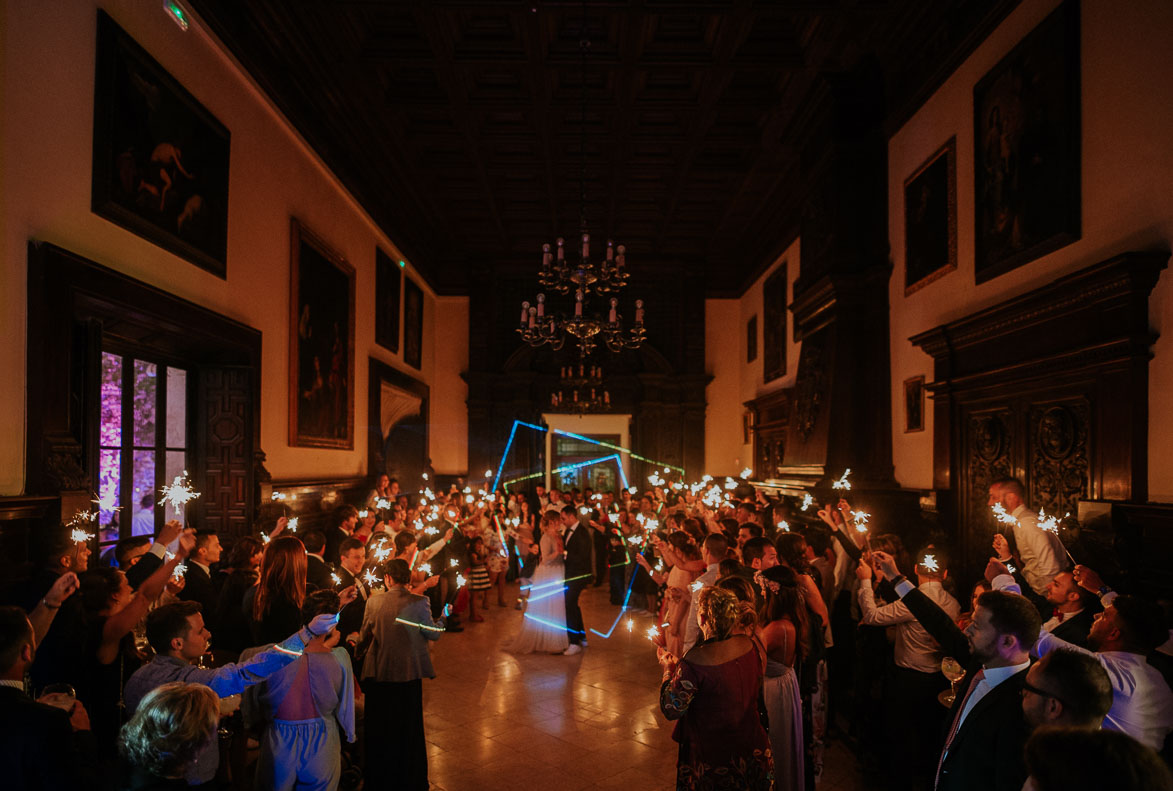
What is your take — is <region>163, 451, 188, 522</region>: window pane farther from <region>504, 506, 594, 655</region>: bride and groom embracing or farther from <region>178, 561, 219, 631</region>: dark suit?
<region>504, 506, 594, 655</region>: bride and groom embracing

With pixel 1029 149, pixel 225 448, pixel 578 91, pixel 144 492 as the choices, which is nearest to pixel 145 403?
pixel 144 492

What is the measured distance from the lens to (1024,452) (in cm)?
623

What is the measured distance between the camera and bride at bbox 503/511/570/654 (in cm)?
916

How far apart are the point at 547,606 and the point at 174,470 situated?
15.0ft

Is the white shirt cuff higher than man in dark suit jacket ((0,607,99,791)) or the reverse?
higher

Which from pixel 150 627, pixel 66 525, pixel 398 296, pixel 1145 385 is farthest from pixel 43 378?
pixel 398 296

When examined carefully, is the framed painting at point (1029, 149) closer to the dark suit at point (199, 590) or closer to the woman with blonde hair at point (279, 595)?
the woman with blonde hair at point (279, 595)

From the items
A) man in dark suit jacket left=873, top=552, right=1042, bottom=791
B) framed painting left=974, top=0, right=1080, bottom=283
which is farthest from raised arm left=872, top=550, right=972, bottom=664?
framed painting left=974, top=0, right=1080, bottom=283

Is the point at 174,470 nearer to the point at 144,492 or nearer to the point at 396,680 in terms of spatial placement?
the point at 144,492

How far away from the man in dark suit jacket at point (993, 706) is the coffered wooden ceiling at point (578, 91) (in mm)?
5886

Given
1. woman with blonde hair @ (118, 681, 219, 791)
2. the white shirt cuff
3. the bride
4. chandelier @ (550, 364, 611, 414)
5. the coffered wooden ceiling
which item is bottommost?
the bride

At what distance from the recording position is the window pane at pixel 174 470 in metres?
6.96

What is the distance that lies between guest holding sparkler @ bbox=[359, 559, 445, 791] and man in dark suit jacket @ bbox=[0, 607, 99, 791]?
2.32 m

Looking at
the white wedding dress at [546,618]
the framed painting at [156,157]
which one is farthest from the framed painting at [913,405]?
the framed painting at [156,157]
